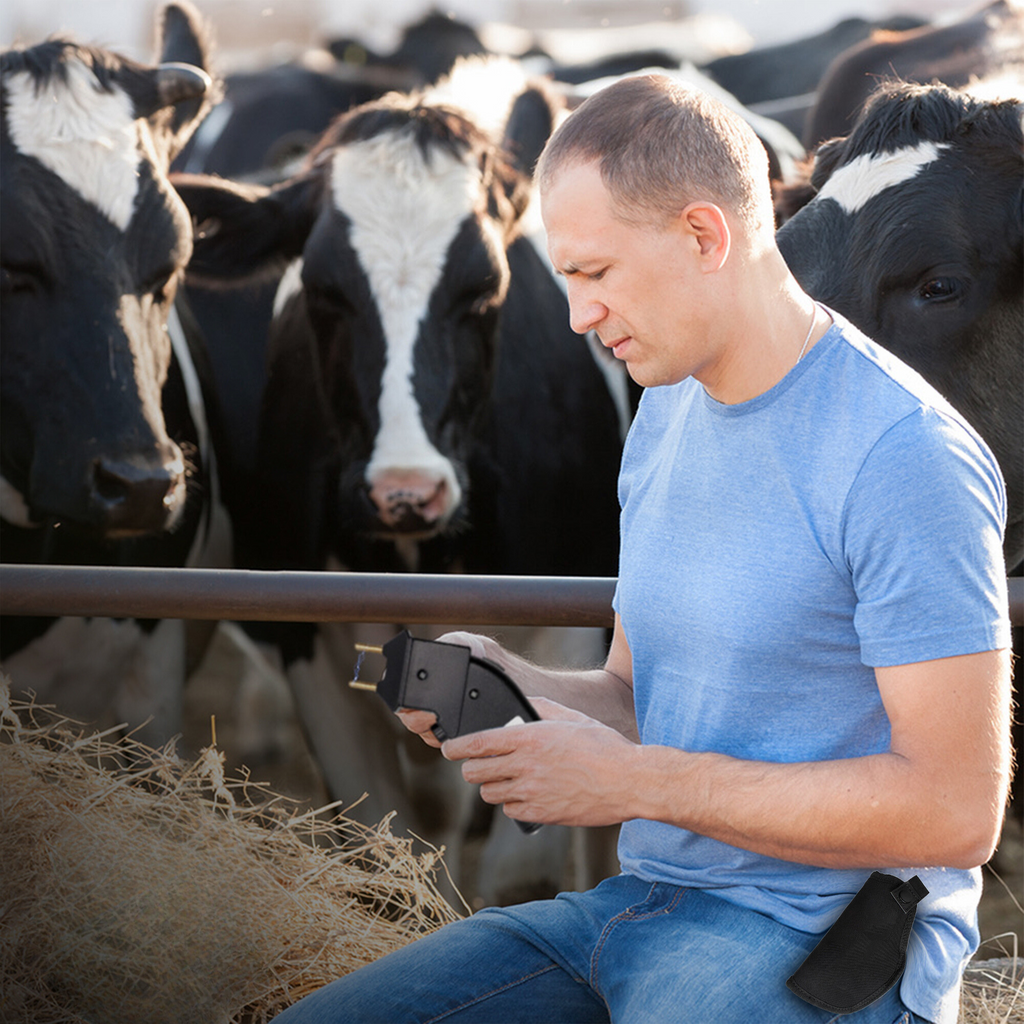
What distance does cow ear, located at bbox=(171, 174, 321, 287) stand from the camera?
3.09 metres

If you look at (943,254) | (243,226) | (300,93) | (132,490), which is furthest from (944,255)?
(300,93)

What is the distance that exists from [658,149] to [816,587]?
1.43ft

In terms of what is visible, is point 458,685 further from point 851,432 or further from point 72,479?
point 72,479

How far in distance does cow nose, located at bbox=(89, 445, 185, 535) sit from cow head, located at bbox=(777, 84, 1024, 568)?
1.40 m

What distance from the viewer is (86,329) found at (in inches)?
103

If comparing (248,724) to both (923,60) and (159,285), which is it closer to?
(159,285)

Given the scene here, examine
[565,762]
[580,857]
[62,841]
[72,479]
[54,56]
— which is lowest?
[580,857]

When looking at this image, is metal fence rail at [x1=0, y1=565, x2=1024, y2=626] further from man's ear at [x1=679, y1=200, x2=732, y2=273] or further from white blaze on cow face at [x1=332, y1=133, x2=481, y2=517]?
white blaze on cow face at [x1=332, y1=133, x2=481, y2=517]

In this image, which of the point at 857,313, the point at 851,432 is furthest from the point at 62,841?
the point at 857,313

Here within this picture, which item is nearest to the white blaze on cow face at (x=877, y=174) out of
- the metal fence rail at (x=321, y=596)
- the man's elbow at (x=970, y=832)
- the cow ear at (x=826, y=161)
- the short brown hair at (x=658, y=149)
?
the cow ear at (x=826, y=161)

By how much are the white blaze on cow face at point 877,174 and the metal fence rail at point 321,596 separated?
903 millimetres

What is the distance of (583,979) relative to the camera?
1210 millimetres

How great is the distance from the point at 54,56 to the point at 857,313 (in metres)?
1.99

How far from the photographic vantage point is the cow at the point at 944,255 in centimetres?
213
